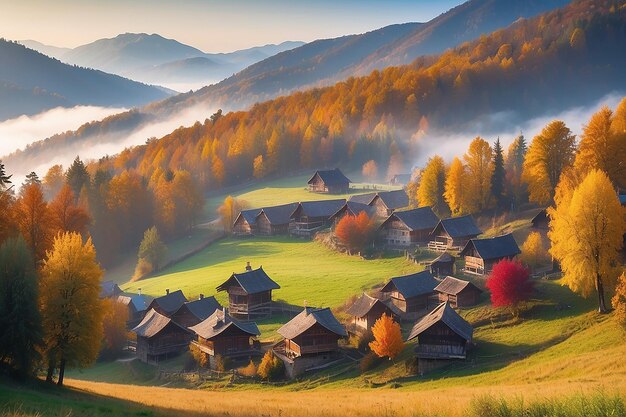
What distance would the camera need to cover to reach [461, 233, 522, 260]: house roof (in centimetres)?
6819

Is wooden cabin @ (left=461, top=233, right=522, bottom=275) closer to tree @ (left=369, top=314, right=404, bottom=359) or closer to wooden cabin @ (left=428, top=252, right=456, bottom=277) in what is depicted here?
wooden cabin @ (left=428, top=252, right=456, bottom=277)

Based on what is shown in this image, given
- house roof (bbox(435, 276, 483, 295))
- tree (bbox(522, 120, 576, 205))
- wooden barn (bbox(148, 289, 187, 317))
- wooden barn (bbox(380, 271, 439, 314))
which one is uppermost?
tree (bbox(522, 120, 576, 205))

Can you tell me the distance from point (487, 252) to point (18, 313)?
4574 centimetres

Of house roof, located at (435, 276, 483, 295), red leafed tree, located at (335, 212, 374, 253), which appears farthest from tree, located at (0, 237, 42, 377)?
red leafed tree, located at (335, 212, 374, 253)

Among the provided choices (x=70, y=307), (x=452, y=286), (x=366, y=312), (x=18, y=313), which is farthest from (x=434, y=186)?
(x=18, y=313)

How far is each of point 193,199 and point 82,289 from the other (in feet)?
254

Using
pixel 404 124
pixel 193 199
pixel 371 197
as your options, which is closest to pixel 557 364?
pixel 371 197

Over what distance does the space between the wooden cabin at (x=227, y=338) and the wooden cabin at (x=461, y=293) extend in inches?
716

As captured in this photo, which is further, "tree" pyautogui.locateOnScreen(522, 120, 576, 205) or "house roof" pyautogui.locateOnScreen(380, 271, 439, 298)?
"tree" pyautogui.locateOnScreen(522, 120, 576, 205)

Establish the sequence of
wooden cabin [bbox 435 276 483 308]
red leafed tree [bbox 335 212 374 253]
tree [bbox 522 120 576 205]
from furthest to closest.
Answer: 1. red leafed tree [bbox 335 212 374 253]
2. tree [bbox 522 120 576 205]
3. wooden cabin [bbox 435 276 483 308]

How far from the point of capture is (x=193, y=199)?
119 metres

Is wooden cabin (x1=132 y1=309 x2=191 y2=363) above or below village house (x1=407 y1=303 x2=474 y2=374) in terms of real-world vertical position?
below

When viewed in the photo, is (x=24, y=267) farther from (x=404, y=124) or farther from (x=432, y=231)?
(x=404, y=124)

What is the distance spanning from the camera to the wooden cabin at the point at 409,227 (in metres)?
85.6
